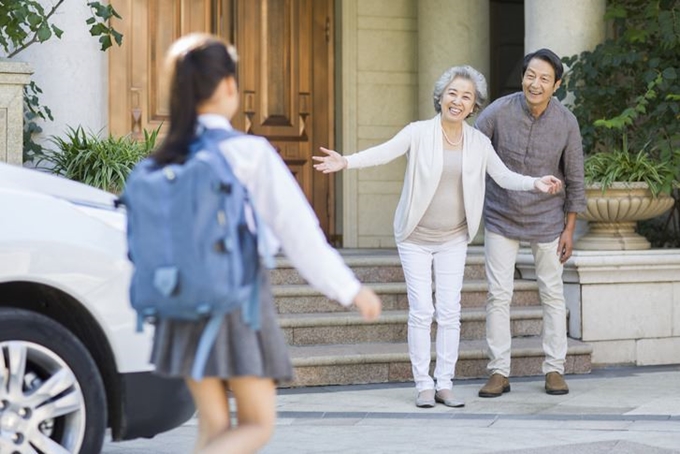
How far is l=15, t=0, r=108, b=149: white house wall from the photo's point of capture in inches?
351

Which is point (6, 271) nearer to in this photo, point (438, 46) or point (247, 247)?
point (247, 247)

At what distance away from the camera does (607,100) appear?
9.43 metres

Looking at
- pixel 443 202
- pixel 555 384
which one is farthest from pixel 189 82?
pixel 555 384

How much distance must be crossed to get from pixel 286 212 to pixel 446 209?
376cm

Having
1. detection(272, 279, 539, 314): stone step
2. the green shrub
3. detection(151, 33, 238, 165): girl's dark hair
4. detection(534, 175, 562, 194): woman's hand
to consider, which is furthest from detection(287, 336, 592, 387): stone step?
detection(151, 33, 238, 165): girl's dark hair

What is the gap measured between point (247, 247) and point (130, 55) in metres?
7.55

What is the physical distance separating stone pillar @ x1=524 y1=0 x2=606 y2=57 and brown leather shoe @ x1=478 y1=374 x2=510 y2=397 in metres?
2.88

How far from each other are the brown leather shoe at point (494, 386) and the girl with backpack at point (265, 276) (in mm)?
4138

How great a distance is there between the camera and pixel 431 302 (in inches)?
282

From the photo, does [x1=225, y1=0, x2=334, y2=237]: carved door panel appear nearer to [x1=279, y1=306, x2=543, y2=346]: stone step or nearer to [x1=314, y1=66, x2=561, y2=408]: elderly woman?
[x1=279, y1=306, x2=543, y2=346]: stone step

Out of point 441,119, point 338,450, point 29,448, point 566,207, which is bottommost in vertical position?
point 338,450

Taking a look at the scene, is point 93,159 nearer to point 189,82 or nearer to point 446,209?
point 446,209

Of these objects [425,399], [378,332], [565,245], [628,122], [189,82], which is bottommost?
[425,399]

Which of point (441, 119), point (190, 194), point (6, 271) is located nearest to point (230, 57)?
point (190, 194)
